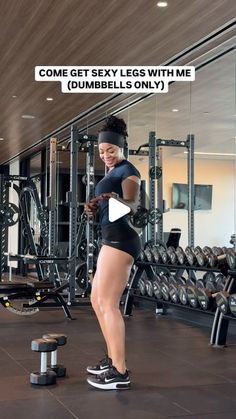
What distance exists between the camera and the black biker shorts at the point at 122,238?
8.50 feet

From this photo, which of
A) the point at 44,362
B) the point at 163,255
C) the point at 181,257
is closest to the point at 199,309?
the point at 181,257

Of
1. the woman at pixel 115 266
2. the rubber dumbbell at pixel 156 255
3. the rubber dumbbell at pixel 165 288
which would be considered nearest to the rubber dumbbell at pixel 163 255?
the rubber dumbbell at pixel 156 255

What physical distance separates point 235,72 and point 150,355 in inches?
126

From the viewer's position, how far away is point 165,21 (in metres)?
4.25

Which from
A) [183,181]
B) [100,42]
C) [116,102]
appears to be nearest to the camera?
[100,42]

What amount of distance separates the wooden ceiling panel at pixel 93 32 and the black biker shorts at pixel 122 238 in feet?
6.54

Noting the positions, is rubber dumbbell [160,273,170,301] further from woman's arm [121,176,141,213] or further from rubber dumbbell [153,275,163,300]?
woman's arm [121,176,141,213]

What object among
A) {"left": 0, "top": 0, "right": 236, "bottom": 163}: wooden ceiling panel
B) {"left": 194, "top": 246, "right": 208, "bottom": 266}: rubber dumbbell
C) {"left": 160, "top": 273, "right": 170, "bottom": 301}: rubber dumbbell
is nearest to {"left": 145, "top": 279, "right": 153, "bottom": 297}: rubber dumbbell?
{"left": 160, "top": 273, "right": 170, "bottom": 301}: rubber dumbbell

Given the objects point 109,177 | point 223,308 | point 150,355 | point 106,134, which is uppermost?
point 106,134

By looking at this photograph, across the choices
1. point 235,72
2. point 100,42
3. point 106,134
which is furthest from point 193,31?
point 106,134

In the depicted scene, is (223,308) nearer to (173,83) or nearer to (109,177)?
(109,177)

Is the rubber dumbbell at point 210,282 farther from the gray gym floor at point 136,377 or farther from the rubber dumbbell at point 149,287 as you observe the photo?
the rubber dumbbell at point 149,287

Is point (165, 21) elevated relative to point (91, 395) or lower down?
elevated

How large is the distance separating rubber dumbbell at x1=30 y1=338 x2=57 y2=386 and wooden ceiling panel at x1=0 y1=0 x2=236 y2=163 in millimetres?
Result: 2450
